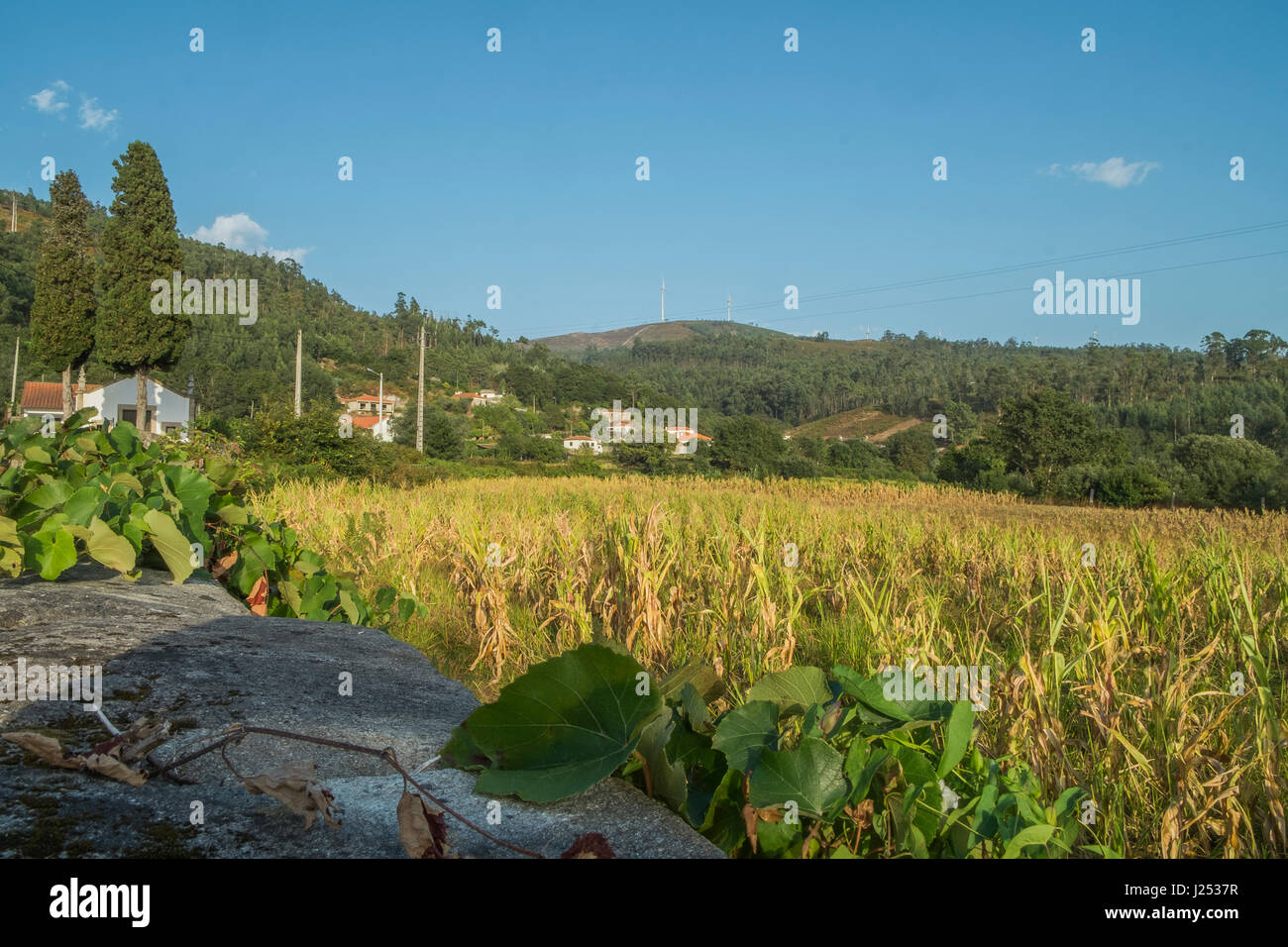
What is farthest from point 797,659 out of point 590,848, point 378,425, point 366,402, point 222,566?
point 366,402

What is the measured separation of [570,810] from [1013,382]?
84304 mm

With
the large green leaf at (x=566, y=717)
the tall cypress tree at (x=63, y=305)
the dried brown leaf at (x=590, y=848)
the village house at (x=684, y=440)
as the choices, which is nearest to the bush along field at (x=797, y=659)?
the large green leaf at (x=566, y=717)

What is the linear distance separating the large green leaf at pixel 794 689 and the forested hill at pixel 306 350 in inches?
1833

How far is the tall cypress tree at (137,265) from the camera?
1065 inches

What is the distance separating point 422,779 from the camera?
1065mm

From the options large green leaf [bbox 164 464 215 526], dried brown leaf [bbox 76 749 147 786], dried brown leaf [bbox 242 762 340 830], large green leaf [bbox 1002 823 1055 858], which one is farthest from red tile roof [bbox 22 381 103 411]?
large green leaf [bbox 1002 823 1055 858]

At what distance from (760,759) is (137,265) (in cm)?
3252

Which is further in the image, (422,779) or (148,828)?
(422,779)

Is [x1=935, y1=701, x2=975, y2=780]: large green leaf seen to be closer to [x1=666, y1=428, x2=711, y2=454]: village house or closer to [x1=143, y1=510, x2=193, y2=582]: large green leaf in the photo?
[x1=143, y1=510, x2=193, y2=582]: large green leaf

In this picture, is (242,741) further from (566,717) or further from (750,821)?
(750,821)

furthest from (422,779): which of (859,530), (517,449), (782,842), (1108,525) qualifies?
(517,449)

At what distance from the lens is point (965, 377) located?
290 ft

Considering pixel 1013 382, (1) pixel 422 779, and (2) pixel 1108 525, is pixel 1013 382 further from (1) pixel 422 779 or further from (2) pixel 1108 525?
(1) pixel 422 779

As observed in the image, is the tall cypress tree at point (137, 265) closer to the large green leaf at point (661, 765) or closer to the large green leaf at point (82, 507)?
the large green leaf at point (82, 507)
